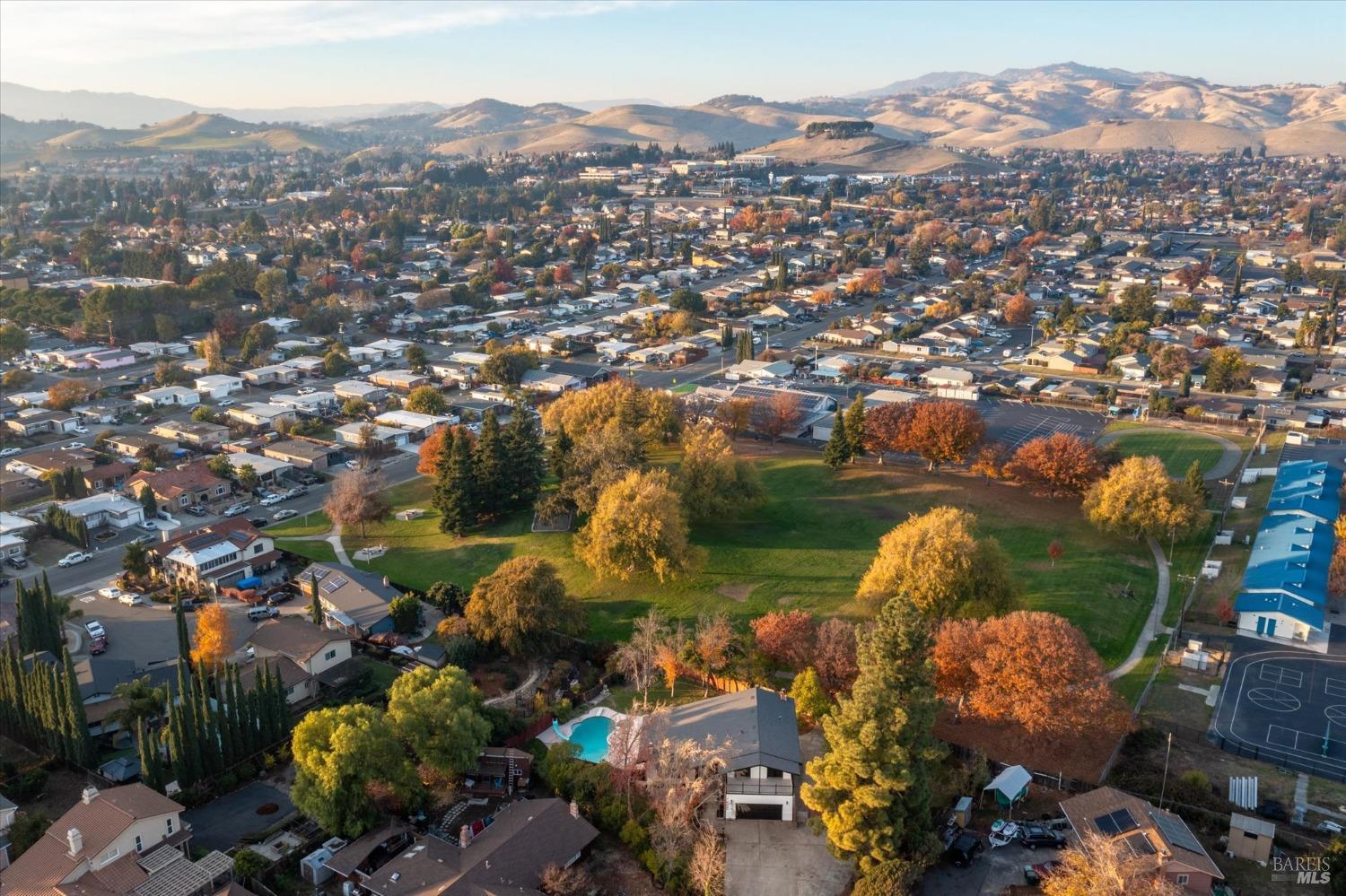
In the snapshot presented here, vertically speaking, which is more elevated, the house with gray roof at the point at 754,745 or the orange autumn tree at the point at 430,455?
the orange autumn tree at the point at 430,455

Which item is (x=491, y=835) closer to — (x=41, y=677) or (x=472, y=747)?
(x=472, y=747)

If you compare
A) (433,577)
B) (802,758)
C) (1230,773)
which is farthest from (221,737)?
(1230,773)

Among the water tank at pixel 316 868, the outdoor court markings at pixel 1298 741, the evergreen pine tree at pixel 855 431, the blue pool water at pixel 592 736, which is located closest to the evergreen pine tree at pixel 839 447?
the evergreen pine tree at pixel 855 431

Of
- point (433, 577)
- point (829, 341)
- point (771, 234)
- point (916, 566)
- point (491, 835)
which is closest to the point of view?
point (491, 835)

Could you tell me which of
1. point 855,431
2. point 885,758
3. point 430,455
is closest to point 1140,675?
point 885,758

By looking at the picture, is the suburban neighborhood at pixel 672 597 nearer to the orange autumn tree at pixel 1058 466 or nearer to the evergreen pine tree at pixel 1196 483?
the orange autumn tree at pixel 1058 466

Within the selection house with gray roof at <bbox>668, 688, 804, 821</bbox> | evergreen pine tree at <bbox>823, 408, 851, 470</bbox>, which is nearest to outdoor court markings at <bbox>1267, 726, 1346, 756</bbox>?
house with gray roof at <bbox>668, 688, 804, 821</bbox>

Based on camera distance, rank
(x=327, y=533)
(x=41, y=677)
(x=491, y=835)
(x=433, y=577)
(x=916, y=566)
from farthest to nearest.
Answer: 1. (x=327, y=533)
2. (x=433, y=577)
3. (x=916, y=566)
4. (x=41, y=677)
5. (x=491, y=835)
